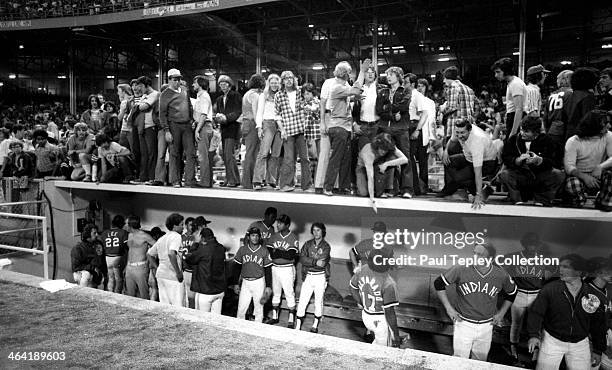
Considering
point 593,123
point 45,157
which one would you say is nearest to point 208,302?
point 593,123

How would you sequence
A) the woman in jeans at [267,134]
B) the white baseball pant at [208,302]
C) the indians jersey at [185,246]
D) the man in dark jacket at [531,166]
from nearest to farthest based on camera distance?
the man in dark jacket at [531,166], the white baseball pant at [208,302], the woman in jeans at [267,134], the indians jersey at [185,246]

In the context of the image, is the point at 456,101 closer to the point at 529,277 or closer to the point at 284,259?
the point at 529,277

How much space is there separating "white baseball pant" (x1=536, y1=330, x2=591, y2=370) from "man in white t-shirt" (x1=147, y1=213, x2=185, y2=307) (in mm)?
5527

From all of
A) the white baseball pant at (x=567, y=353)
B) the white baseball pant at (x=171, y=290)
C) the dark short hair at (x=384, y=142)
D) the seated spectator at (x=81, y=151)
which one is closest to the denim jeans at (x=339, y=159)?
the dark short hair at (x=384, y=142)

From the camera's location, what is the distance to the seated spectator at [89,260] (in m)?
8.83

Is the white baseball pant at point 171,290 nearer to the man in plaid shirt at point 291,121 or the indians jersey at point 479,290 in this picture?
the man in plaid shirt at point 291,121

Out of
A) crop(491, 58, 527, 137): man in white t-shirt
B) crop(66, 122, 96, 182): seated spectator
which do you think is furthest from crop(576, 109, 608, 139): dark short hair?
crop(66, 122, 96, 182): seated spectator

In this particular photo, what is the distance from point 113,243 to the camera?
9.12 metres

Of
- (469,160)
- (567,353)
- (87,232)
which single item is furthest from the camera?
(87,232)

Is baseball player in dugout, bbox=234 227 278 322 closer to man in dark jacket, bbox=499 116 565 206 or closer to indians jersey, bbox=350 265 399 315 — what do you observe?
indians jersey, bbox=350 265 399 315

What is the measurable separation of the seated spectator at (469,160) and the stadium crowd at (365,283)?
0.87m

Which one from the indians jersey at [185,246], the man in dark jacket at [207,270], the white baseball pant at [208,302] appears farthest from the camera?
the indians jersey at [185,246]

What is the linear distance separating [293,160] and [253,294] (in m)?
2.35

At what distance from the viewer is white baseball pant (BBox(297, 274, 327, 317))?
7773mm
